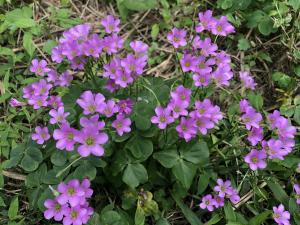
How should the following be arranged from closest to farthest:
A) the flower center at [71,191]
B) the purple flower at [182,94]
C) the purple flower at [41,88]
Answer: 1. the flower center at [71,191]
2. the purple flower at [182,94]
3. the purple flower at [41,88]

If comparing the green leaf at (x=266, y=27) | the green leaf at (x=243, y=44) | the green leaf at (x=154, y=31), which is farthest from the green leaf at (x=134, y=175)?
the green leaf at (x=266, y=27)

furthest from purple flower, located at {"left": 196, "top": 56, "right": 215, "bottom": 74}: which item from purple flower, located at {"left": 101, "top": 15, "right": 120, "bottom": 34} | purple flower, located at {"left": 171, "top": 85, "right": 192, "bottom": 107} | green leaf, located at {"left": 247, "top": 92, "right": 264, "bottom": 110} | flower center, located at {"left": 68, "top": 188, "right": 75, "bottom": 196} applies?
flower center, located at {"left": 68, "top": 188, "right": 75, "bottom": 196}

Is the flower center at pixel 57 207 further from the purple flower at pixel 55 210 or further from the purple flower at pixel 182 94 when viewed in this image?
the purple flower at pixel 182 94

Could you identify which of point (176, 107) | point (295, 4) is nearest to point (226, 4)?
point (295, 4)

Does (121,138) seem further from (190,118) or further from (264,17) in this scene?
(264,17)

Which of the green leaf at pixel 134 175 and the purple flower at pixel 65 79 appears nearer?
the green leaf at pixel 134 175
